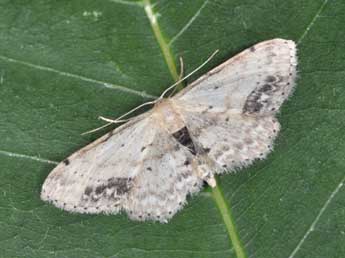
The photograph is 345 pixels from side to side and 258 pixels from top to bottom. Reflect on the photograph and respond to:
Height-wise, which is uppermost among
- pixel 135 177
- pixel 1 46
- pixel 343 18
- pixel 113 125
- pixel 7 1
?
pixel 7 1

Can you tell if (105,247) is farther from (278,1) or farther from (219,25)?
(278,1)

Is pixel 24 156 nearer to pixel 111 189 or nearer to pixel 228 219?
pixel 111 189

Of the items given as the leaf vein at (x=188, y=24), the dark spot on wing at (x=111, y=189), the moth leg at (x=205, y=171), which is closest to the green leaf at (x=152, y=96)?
the leaf vein at (x=188, y=24)

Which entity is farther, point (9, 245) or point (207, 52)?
point (9, 245)

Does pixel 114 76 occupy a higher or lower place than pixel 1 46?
lower

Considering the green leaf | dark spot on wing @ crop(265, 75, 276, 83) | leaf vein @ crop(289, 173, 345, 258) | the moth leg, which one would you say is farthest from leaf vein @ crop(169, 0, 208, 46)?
leaf vein @ crop(289, 173, 345, 258)

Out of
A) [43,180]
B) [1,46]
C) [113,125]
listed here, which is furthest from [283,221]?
[1,46]

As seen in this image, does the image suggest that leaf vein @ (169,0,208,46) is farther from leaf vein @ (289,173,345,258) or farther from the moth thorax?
leaf vein @ (289,173,345,258)

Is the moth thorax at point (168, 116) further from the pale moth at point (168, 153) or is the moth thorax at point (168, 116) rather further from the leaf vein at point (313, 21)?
the leaf vein at point (313, 21)
